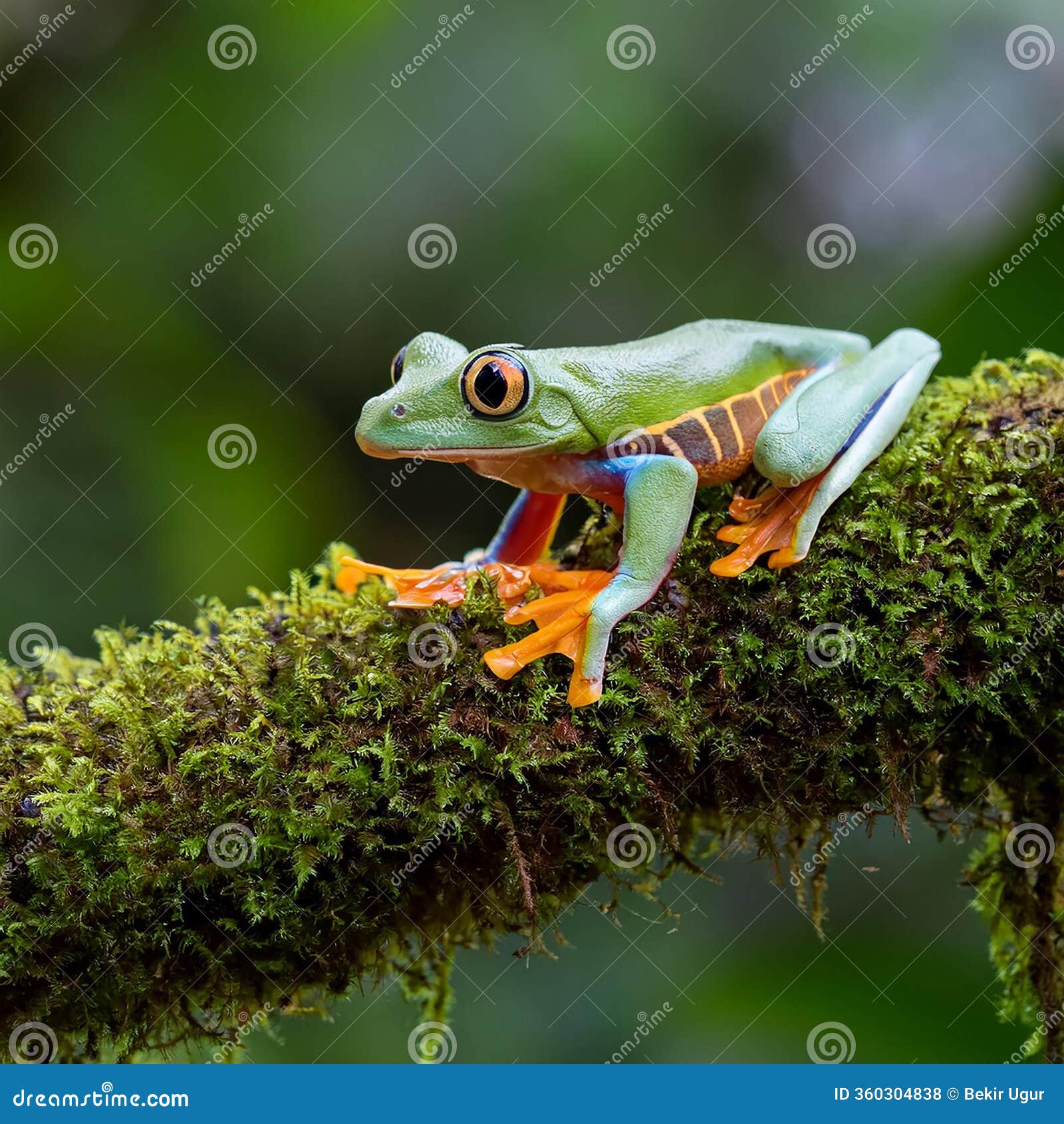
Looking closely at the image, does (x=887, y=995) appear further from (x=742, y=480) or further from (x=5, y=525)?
(x=5, y=525)

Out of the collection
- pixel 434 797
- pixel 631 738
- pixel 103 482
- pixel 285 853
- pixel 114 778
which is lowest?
pixel 103 482

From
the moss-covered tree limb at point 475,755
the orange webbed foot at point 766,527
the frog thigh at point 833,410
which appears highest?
the frog thigh at point 833,410

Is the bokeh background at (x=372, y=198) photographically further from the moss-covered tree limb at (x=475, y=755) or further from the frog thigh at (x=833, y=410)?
the moss-covered tree limb at (x=475, y=755)

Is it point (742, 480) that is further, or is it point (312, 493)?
point (312, 493)

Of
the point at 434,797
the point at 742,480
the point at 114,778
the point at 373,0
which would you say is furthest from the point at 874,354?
the point at 373,0

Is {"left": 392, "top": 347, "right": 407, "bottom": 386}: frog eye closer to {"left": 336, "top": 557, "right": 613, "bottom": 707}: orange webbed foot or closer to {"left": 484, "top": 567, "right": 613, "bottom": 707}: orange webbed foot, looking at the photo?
{"left": 336, "top": 557, "right": 613, "bottom": 707}: orange webbed foot

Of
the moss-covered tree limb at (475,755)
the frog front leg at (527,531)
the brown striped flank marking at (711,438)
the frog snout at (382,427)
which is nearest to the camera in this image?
the moss-covered tree limb at (475,755)

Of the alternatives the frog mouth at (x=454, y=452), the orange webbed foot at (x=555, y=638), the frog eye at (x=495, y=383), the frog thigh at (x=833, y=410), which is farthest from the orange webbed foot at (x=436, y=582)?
the frog thigh at (x=833, y=410)

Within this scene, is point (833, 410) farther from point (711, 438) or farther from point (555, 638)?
point (555, 638)

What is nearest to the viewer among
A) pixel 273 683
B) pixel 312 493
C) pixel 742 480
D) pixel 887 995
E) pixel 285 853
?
pixel 285 853
